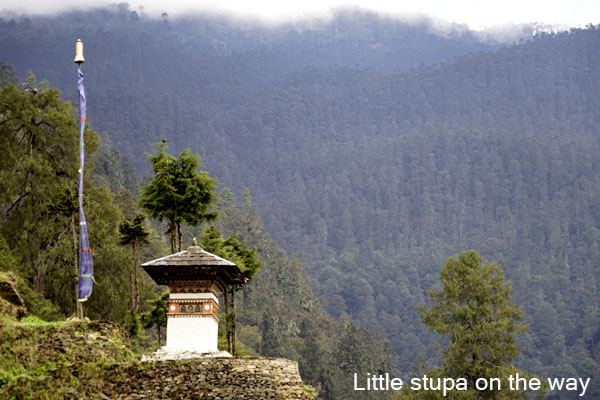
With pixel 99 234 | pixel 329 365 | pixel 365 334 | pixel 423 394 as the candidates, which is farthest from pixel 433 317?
pixel 365 334

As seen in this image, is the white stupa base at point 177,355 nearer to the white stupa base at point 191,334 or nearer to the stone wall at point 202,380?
the white stupa base at point 191,334

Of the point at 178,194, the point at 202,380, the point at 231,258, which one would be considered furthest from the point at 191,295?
the point at 178,194

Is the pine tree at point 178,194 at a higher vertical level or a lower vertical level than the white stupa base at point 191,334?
higher

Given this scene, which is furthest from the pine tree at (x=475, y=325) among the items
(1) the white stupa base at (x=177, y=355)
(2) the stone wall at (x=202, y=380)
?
(2) the stone wall at (x=202, y=380)

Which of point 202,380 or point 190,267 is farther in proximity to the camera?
point 190,267

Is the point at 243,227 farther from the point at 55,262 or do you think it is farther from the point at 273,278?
the point at 55,262

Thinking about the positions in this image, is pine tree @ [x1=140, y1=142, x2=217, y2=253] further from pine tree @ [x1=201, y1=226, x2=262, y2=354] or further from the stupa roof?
the stupa roof

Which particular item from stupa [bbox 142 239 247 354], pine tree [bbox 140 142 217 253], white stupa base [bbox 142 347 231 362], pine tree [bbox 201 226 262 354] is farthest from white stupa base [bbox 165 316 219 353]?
pine tree [bbox 140 142 217 253]

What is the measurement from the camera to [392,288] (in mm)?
168750

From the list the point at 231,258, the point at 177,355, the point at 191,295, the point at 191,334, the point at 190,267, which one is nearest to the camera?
the point at 177,355

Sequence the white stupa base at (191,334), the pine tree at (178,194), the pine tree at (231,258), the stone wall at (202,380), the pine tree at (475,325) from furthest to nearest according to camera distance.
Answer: the pine tree at (475,325)
the pine tree at (178,194)
the pine tree at (231,258)
the white stupa base at (191,334)
the stone wall at (202,380)

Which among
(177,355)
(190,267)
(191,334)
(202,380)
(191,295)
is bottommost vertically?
(202,380)

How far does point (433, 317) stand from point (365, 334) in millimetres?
47579

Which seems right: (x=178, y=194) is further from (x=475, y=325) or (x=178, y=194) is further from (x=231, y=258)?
(x=475, y=325)
